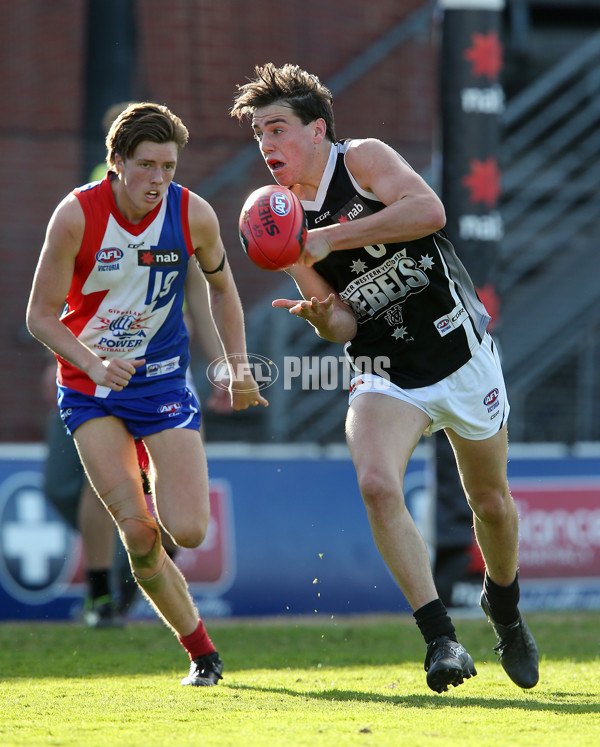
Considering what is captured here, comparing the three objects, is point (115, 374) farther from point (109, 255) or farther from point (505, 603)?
point (505, 603)

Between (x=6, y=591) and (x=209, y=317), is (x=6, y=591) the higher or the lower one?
the lower one

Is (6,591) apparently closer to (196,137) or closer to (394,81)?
(196,137)

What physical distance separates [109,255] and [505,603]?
217 cm

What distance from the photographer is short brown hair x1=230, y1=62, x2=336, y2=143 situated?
4223 millimetres

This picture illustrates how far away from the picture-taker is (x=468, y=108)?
7203 millimetres

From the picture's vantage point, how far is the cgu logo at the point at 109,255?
14.4ft

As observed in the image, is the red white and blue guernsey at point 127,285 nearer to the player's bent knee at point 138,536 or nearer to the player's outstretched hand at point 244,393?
the player's outstretched hand at point 244,393

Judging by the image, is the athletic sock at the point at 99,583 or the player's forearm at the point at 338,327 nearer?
the player's forearm at the point at 338,327

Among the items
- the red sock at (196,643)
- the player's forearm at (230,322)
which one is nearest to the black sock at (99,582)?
the red sock at (196,643)

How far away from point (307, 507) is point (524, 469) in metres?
1.61

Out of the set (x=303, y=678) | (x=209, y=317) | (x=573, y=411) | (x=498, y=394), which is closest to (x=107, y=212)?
(x=209, y=317)

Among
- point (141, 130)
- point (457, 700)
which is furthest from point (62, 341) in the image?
point (457, 700)

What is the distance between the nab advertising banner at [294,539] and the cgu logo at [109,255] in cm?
321

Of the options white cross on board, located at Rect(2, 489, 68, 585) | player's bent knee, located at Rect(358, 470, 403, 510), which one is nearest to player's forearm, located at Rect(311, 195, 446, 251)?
player's bent knee, located at Rect(358, 470, 403, 510)
